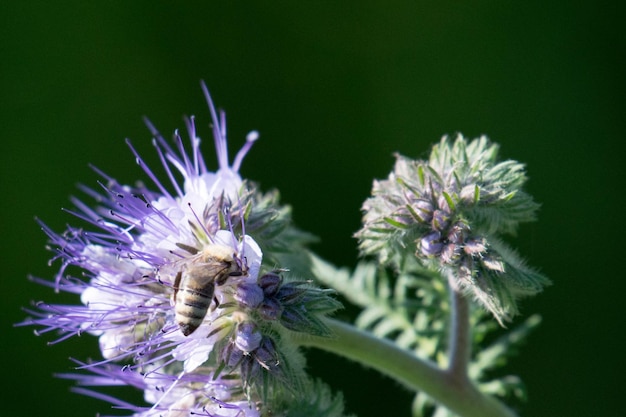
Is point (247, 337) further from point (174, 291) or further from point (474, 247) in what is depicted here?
point (474, 247)

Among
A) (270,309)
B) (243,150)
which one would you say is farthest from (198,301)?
(243,150)

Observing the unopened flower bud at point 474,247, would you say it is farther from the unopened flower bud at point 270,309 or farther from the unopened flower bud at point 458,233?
the unopened flower bud at point 270,309

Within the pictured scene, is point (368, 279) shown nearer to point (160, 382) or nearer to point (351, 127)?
point (160, 382)

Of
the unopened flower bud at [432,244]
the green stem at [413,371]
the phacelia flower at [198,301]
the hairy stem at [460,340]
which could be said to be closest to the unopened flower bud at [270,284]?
the phacelia flower at [198,301]

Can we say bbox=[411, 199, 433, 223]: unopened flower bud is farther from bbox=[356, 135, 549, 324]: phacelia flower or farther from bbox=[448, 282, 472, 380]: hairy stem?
bbox=[448, 282, 472, 380]: hairy stem

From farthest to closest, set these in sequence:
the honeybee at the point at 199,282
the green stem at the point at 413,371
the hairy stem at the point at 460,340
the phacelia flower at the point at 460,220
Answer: the hairy stem at the point at 460,340 → the green stem at the point at 413,371 → the phacelia flower at the point at 460,220 → the honeybee at the point at 199,282

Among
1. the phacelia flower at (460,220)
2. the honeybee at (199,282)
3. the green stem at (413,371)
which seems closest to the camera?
the honeybee at (199,282)

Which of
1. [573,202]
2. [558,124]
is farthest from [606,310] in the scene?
[558,124]

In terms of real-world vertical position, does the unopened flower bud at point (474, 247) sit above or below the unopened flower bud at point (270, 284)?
above
